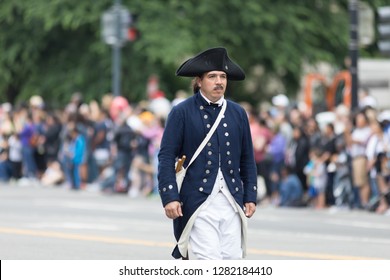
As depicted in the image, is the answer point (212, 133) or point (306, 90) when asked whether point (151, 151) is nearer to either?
point (306, 90)

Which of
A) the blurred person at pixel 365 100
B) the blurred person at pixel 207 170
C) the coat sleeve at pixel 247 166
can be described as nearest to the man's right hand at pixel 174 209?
the blurred person at pixel 207 170

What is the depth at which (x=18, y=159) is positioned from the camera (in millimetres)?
31328

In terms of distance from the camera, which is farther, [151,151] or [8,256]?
[151,151]

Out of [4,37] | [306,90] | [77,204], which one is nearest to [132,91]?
[4,37]

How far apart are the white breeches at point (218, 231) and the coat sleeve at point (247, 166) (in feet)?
0.74

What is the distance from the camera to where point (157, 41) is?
114ft

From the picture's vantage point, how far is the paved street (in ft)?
47.5

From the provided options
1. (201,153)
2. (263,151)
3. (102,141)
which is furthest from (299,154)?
(201,153)

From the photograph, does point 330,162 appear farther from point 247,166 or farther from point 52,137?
point 247,166

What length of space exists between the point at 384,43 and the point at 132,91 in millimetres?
15968

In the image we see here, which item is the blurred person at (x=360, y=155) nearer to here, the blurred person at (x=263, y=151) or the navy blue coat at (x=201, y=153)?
the blurred person at (x=263, y=151)

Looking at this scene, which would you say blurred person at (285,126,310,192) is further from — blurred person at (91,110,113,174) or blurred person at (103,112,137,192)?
blurred person at (91,110,113,174)

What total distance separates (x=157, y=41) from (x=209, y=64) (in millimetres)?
25523

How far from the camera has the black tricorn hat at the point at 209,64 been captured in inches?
362
